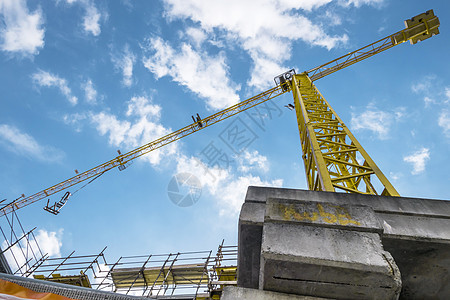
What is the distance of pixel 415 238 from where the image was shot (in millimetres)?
2490

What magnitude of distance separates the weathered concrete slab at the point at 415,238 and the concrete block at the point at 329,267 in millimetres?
326

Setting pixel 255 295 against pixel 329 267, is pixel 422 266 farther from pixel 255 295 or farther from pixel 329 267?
pixel 255 295

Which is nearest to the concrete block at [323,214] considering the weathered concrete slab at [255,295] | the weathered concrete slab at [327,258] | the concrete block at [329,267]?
the weathered concrete slab at [327,258]

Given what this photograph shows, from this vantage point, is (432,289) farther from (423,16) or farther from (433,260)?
(423,16)

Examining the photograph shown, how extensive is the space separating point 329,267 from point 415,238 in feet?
2.97

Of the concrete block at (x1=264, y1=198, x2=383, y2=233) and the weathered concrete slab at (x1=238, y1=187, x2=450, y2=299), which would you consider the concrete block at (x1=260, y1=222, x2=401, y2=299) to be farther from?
the weathered concrete slab at (x1=238, y1=187, x2=450, y2=299)

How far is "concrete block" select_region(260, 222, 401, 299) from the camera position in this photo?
2.18 metres

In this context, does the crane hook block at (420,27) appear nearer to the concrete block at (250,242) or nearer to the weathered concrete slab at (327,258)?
the weathered concrete slab at (327,258)

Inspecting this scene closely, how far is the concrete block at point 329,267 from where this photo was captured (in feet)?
7.16

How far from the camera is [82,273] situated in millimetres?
14180

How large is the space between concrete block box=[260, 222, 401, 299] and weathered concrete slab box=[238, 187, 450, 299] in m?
0.33

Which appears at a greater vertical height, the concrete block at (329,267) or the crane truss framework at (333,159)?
the crane truss framework at (333,159)

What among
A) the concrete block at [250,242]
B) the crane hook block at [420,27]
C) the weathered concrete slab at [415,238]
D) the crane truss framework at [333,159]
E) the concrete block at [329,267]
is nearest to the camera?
the concrete block at [329,267]

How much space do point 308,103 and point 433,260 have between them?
14.4m
